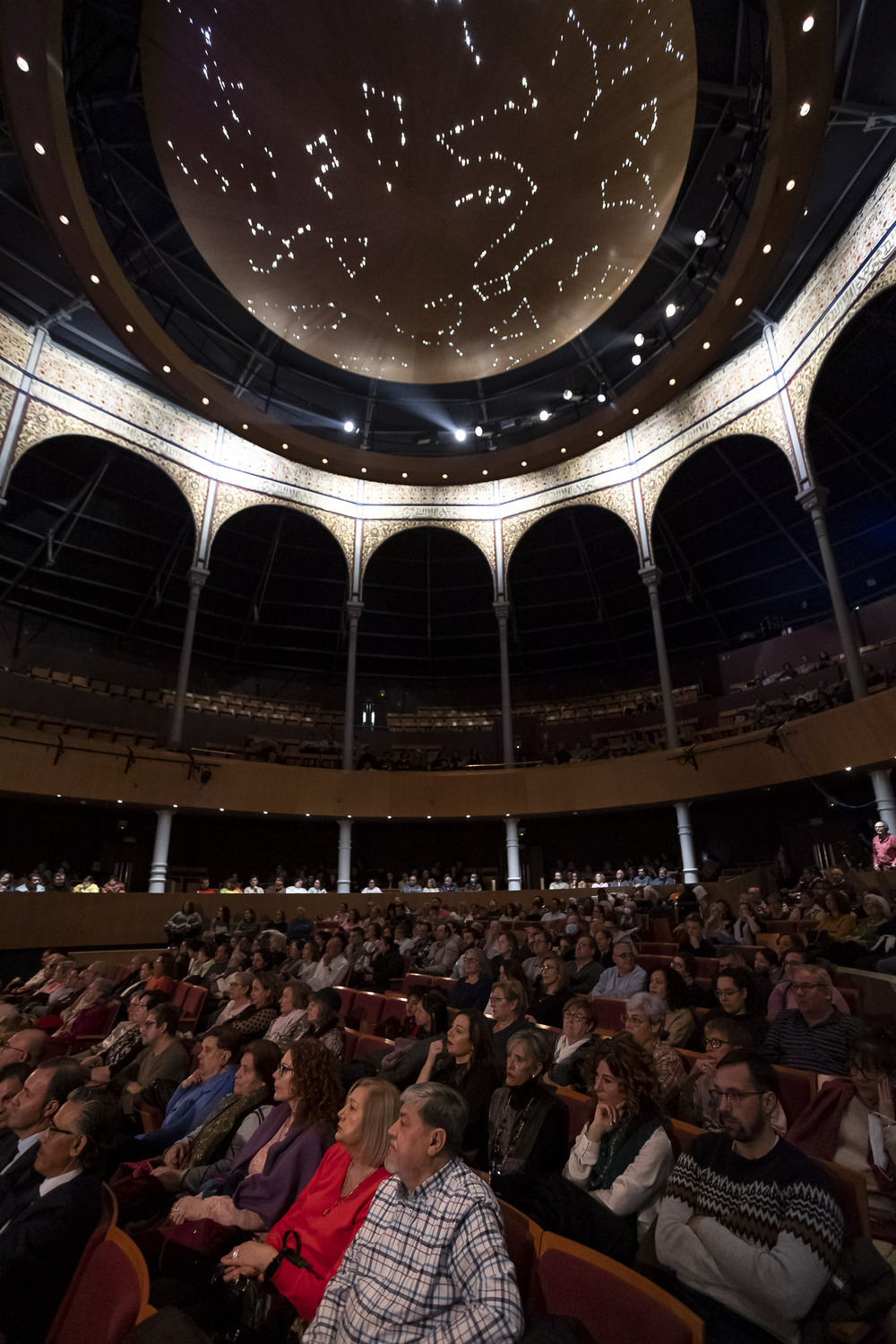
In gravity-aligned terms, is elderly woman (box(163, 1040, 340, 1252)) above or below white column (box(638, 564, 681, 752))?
below

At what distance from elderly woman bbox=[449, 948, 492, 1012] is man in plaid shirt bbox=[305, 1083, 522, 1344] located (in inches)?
128

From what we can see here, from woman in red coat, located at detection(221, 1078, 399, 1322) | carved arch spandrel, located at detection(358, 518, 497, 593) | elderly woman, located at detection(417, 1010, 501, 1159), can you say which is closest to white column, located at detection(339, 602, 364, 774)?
carved arch spandrel, located at detection(358, 518, 497, 593)

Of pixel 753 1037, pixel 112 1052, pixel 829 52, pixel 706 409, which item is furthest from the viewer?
pixel 706 409

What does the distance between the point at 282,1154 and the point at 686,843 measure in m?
12.8

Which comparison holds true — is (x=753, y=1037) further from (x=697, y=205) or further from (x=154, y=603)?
(x=154, y=603)

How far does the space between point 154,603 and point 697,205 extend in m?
15.2

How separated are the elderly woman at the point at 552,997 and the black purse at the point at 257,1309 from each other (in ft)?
9.59

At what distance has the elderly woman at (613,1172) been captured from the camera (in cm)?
198

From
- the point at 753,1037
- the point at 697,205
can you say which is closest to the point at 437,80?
the point at 697,205

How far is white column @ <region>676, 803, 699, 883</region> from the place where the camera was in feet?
44.9

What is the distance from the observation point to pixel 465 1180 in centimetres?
182

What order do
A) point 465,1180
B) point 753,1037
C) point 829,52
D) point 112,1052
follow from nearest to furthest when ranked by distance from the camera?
point 465,1180
point 753,1037
point 112,1052
point 829,52

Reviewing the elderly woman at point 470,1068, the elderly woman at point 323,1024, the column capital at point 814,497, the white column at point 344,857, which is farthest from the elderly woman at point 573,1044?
the column capital at point 814,497

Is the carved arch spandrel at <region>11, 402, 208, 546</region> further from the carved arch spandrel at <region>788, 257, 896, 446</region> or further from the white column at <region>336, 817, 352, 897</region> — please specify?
the carved arch spandrel at <region>788, 257, 896, 446</region>
